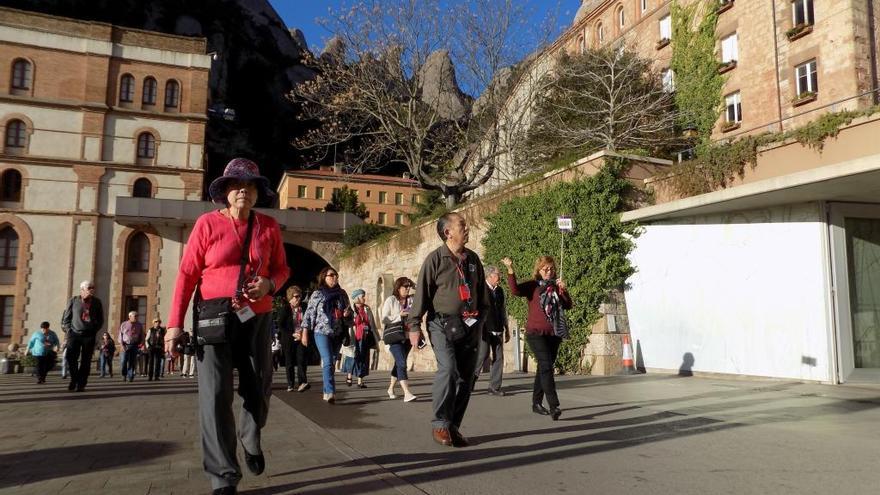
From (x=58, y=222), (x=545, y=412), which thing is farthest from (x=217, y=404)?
(x=58, y=222)

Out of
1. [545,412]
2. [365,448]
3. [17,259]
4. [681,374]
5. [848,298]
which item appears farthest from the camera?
[17,259]

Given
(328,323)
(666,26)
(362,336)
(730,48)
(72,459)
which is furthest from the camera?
(666,26)

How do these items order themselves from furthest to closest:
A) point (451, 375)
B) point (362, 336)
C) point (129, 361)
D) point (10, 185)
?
point (10, 185) → point (129, 361) → point (362, 336) → point (451, 375)

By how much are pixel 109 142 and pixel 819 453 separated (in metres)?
40.1

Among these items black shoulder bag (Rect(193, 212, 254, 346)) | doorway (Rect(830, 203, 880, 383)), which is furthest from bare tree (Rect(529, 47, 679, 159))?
black shoulder bag (Rect(193, 212, 254, 346))

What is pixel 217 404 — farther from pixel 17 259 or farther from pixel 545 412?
pixel 17 259

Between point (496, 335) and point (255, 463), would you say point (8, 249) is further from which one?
point (255, 463)

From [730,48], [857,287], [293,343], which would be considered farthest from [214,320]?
[730,48]

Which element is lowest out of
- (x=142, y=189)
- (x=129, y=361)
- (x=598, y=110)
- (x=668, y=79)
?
(x=129, y=361)

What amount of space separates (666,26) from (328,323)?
26.4 m

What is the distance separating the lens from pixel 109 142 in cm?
3716

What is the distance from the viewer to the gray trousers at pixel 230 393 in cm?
341

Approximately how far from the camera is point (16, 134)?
117 ft

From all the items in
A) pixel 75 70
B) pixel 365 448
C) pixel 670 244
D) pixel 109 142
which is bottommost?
pixel 365 448
